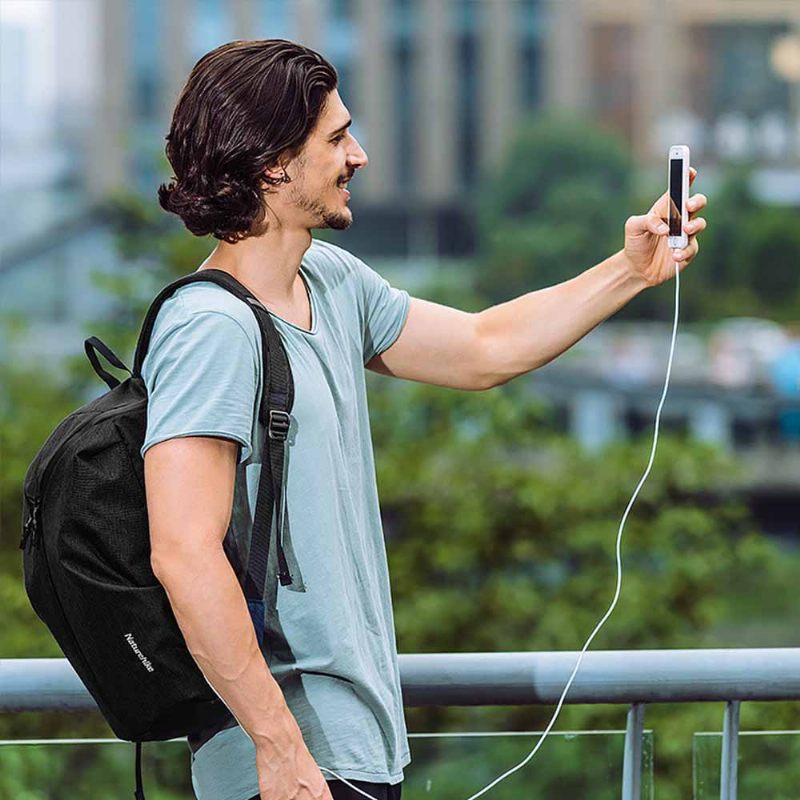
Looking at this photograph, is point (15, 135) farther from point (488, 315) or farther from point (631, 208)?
point (488, 315)

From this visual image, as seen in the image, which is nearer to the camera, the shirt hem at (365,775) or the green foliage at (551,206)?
the shirt hem at (365,775)

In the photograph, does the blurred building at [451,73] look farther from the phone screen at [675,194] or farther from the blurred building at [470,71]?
the phone screen at [675,194]

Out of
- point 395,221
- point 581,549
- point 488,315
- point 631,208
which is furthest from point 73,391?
point 395,221

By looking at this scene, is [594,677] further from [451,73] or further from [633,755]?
[451,73]

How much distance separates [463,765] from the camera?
1.73 metres

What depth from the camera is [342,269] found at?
5.08ft

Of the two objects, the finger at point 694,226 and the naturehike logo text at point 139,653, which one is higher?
the finger at point 694,226

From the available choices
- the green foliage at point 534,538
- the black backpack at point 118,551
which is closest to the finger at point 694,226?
the black backpack at point 118,551

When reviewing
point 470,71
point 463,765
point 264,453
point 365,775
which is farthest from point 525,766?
point 470,71

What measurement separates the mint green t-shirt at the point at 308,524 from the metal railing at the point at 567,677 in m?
0.22

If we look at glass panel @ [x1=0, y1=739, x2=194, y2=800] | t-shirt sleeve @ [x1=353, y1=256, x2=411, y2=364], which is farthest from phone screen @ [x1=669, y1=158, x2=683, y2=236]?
glass panel @ [x1=0, y1=739, x2=194, y2=800]

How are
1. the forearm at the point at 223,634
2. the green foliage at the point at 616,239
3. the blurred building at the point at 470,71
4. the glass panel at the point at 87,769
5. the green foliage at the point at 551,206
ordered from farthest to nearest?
the blurred building at the point at 470,71, the green foliage at the point at 616,239, the green foliage at the point at 551,206, the glass panel at the point at 87,769, the forearm at the point at 223,634

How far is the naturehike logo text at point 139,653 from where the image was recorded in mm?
1286

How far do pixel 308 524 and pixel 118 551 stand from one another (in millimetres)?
171
